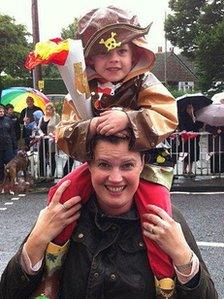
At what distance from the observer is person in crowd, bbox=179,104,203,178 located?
1005cm

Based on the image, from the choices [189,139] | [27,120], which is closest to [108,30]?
[189,139]

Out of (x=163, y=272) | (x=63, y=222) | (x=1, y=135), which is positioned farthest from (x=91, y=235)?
(x=1, y=135)

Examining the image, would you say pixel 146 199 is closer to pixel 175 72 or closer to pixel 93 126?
pixel 93 126

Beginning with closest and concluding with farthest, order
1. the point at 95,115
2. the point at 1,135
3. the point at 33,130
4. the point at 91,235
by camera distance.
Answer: the point at 91,235 → the point at 95,115 → the point at 1,135 → the point at 33,130

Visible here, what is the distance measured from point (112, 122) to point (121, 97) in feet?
0.80

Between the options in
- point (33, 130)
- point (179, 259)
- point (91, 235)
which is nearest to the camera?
point (179, 259)

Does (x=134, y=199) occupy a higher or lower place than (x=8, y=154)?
higher

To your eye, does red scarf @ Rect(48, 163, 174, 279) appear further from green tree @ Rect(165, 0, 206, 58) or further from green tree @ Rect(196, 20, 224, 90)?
green tree @ Rect(165, 0, 206, 58)

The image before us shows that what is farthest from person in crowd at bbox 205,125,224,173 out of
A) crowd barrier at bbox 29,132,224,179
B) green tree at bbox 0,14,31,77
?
green tree at bbox 0,14,31,77

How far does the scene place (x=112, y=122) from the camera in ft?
5.25

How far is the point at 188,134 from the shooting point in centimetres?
1002

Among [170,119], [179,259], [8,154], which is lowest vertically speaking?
[8,154]

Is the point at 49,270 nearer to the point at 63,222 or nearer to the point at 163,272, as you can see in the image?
the point at 63,222

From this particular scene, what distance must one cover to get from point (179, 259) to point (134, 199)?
0.26 metres
